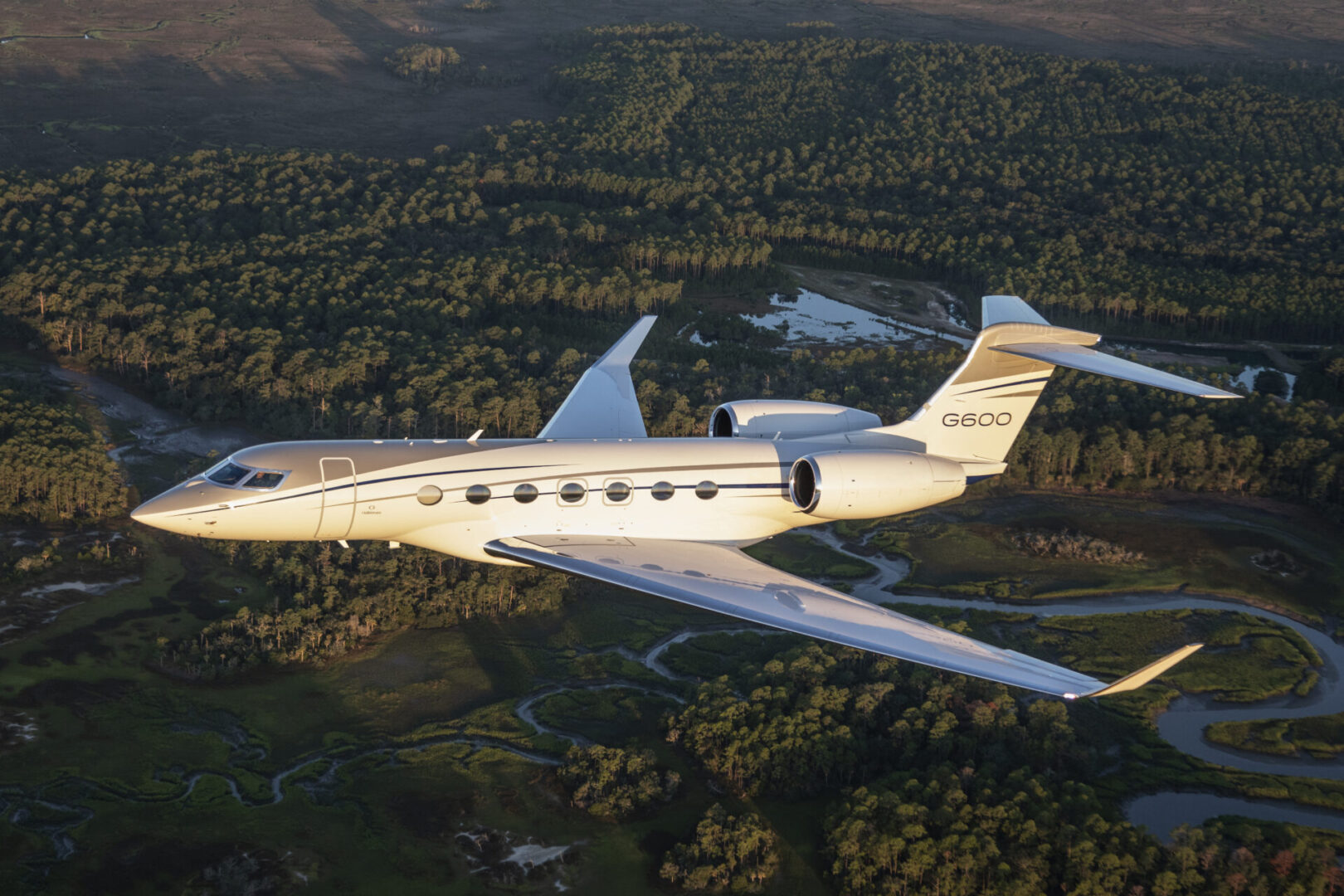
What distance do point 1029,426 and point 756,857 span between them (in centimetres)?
3449

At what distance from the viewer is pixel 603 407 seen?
128 ft

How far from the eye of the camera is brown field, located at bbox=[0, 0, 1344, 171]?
128m

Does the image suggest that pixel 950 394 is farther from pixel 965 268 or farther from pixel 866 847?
pixel 965 268

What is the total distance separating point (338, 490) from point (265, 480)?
192cm

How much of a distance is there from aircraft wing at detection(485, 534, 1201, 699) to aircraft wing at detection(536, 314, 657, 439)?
5.37 m

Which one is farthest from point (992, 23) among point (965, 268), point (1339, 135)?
point (965, 268)

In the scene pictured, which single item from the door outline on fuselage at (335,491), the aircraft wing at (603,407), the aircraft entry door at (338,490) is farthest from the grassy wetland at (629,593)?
the aircraft wing at (603,407)

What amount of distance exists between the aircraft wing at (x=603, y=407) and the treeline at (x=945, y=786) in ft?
32.3

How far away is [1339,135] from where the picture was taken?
403 feet

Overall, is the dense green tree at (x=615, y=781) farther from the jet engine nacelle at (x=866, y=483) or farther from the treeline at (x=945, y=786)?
the jet engine nacelle at (x=866, y=483)

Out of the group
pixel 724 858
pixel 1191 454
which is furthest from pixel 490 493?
pixel 1191 454

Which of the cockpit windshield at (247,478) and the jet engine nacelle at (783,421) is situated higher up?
the jet engine nacelle at (783,421)

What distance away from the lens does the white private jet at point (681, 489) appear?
3094 cm

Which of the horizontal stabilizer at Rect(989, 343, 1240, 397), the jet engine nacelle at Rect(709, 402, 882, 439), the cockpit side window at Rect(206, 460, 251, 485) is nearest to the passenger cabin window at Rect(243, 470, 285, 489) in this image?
the cockpit side window at Rect(206, 460, 251, 485)
